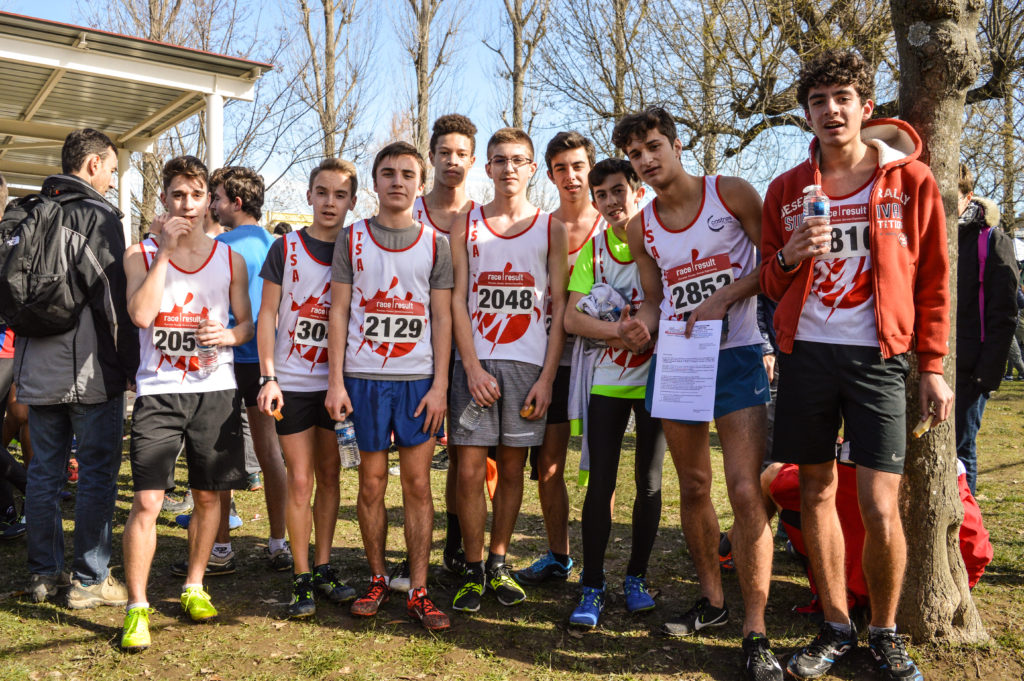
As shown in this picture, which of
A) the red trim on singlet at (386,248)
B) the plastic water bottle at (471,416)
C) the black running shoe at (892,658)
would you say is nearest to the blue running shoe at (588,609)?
the plastic water bottle at (471,416)

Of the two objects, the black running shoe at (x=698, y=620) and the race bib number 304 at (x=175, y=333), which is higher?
the race bib number 304 at (x=175, y=333)

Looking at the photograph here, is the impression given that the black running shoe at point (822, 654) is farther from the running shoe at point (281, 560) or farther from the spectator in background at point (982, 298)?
the running shoe at point (281, 560)

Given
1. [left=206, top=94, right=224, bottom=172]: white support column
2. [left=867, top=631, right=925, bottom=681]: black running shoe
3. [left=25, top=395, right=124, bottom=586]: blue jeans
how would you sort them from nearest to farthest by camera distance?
[left=867, top=631, right=925, bottom=681]: black running shoe → [left=25, top=395, right=124, bottom=586]: blue jeans → [left=206, top=94, right=224, bottom=172]: white support column

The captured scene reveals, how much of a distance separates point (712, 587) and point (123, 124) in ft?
39.3

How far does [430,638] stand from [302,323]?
1648mm

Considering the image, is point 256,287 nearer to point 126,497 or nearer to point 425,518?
point 425,518

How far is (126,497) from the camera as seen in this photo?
5977 mm

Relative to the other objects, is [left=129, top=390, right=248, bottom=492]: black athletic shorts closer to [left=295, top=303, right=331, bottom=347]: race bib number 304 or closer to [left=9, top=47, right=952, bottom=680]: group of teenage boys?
[left=9, top=47, right=952, bottom=680]: group of teenage boys

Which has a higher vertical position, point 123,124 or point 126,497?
point 123,124

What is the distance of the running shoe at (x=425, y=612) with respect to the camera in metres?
3.52

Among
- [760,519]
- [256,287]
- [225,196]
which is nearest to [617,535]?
[760,519]

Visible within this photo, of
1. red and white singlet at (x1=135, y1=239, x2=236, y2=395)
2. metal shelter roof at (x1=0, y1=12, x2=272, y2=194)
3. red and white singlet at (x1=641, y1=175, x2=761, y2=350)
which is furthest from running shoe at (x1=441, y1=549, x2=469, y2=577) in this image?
metal shelter roof at (x1=0, y1=12, x2=272, y2=194)

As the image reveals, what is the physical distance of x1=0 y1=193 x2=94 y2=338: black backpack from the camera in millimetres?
3744

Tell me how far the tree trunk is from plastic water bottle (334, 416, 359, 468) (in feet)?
8.14
